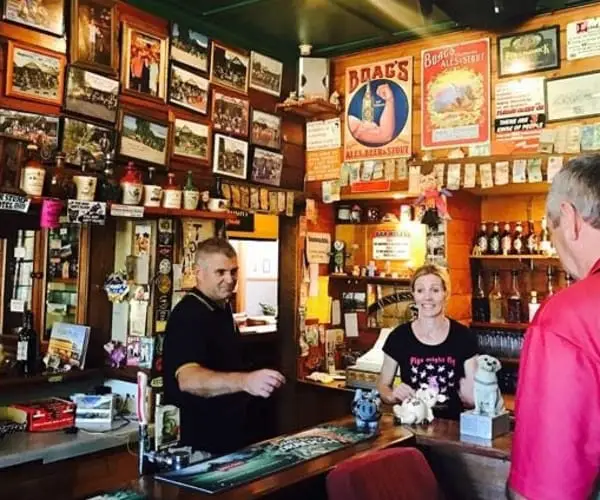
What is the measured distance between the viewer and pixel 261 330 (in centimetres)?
466

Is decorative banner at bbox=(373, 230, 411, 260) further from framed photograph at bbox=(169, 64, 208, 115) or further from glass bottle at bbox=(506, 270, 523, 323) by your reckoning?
framed photograph at bbox=(169, 64, 208, 115)

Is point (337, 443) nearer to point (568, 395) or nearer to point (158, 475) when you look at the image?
point (158, 475)

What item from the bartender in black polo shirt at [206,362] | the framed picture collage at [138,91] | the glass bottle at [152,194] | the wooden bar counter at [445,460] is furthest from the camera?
the glass bottle at [152,194]

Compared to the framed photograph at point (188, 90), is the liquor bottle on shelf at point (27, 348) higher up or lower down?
lower down

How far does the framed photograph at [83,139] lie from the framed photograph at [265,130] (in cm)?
114

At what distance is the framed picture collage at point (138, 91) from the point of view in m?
3.19

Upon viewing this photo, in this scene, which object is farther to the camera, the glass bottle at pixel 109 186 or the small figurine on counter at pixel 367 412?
the glass bottle at pixel 109 186

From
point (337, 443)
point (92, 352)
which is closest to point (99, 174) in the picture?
point (92, 352)

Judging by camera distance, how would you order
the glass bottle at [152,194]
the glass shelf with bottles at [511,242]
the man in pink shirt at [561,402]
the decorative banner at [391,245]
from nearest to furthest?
the man in pink shirt at [561,402] < the glass bottle at [152,194] < the glass shelf with bottles at [511,242] < the decorative banner at [391,245]

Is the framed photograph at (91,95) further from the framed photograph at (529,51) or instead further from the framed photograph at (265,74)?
the framed photograph at (529,51)

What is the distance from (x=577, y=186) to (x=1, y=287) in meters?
3.07

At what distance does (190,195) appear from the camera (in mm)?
3717

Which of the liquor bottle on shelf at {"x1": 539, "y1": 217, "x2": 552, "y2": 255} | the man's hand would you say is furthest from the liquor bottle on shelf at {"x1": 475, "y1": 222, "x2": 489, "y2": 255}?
the man's hand

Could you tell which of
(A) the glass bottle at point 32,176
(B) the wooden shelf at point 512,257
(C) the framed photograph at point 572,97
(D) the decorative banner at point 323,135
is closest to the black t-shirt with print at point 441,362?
(B) the wooden shelf at point 512,257
